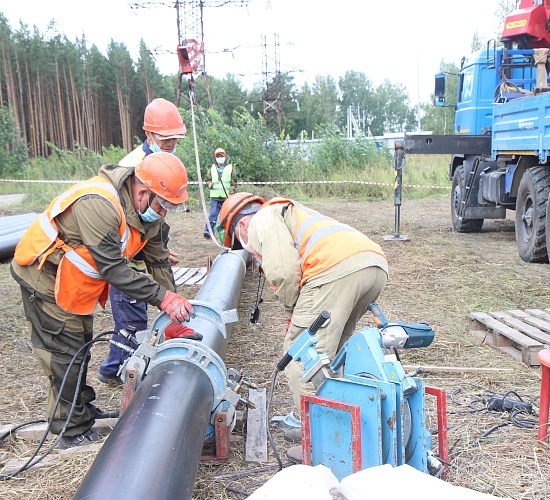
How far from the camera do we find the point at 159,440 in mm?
2230

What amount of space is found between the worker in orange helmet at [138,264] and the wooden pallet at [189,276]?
220 centimetres

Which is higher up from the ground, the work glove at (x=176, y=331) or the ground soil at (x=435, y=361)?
the work glove at (x=176, y=331)

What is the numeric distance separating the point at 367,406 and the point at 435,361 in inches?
91.9

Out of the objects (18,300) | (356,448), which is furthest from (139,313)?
(18,300)

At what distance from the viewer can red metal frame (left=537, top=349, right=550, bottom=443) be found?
117 inches

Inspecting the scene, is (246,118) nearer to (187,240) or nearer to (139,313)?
(187,240)

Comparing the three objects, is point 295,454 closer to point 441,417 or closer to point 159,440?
point 441,417

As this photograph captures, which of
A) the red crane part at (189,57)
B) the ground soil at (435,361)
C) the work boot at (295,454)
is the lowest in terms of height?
the ground soil at (435,361)

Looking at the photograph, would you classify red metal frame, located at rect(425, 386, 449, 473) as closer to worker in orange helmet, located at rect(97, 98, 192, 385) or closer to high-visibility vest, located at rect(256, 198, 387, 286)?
high-visibility vest, located at rect(256, 198, 387, 286)

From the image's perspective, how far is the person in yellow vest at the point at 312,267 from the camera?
2.95 m

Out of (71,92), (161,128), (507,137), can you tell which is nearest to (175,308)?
(161,128)

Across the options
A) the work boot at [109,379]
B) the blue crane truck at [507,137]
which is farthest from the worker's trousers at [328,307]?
the blue crane truck at [507,137]

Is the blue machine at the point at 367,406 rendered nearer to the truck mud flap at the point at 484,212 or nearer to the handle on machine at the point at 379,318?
the handle on machine at the point at 379,318

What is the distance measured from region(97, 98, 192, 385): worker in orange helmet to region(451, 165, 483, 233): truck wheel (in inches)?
283
